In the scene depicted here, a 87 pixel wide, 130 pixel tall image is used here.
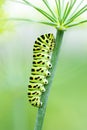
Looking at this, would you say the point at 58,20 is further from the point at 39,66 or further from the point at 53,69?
the point at 39,66

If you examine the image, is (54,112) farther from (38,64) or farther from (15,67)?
(38,64)

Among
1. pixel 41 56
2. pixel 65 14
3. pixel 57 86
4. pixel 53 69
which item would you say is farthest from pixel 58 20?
pixel 57 86

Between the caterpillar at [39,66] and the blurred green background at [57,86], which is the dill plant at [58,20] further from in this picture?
the blurred green background at [57,86]

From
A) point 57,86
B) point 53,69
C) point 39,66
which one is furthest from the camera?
point 57,86

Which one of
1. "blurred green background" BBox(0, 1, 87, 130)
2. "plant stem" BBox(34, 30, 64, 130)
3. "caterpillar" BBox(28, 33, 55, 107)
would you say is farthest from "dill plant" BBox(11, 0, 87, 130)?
"blurred green background" BBox(0, 1, 87, 130)

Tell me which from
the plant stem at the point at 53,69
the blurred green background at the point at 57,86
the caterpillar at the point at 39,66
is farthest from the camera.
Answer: the blurred green background at the point at 57,86

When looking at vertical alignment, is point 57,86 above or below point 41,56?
below

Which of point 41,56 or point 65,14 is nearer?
point 65,14

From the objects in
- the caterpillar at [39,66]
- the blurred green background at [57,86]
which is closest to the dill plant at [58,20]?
the caterpillar at [39,66]

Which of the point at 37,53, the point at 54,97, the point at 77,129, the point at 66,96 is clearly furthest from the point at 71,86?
the point at 37,53
